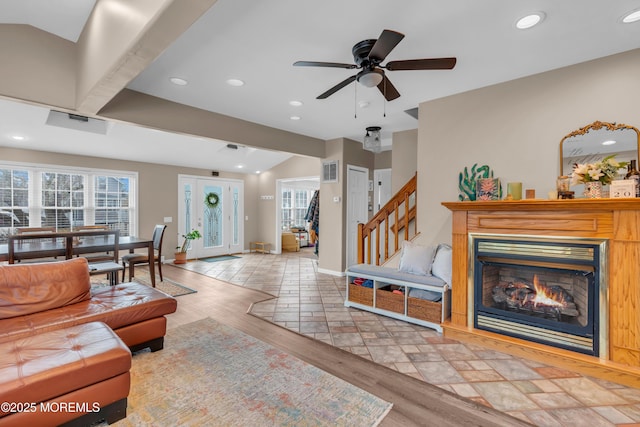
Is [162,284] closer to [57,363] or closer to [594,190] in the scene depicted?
[57,363]

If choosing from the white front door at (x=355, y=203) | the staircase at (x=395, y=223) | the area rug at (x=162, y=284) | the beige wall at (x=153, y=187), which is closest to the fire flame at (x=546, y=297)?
the staircase at (x=395, y=223)

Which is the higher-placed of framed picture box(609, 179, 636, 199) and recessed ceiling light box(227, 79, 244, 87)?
recessed ceiling light box(227, 79, 244, 87)

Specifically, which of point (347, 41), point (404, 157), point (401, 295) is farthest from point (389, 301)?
point (347, 41)

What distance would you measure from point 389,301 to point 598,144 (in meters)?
2.57

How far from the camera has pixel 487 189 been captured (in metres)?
3.12

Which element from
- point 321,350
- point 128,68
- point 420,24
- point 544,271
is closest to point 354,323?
point 321,350

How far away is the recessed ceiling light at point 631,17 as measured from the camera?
7.13ft

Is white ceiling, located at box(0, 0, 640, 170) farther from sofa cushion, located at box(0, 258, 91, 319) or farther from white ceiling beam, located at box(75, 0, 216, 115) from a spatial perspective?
sofa cushion, located at box(0, 258, 91, 319)


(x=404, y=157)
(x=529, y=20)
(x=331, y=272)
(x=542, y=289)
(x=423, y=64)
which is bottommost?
(x=331, y=272)

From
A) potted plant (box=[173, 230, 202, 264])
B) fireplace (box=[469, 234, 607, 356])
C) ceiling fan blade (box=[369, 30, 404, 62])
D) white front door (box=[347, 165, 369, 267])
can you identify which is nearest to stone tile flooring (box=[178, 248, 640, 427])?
fireplace (box=[469, 234, 607, 356])

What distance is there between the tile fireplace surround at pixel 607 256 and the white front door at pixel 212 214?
6.71m

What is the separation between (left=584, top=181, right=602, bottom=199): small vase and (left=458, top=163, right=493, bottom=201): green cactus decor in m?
0.94

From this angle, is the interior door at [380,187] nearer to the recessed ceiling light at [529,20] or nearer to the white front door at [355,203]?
A: the white front door at [355,203]

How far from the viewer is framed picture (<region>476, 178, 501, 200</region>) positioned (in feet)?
10.2
